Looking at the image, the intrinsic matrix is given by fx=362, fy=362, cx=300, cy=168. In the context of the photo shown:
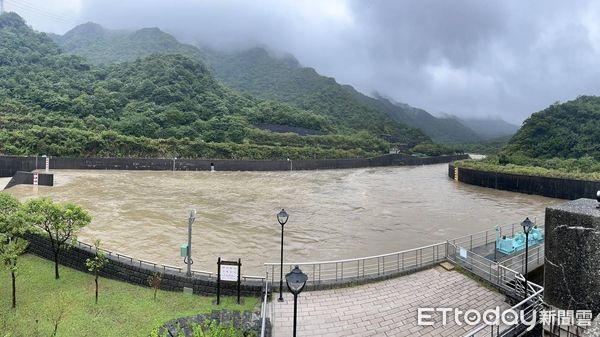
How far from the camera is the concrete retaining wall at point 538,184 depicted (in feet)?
94.6

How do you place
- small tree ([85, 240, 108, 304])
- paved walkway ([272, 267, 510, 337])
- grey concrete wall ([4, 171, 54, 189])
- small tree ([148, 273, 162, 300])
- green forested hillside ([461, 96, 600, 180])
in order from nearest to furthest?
paved walkway ([272, 267, 510, 337]), small tree ([148, 273, 162, 300]), small tree ([85, 240, 108, 304]), grey concrete wall ([4, 171, 54, 189]), green forested hillside ([461, 96, 600, 180])

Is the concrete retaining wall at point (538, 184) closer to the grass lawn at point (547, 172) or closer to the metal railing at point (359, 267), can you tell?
the grass lawn at point (547, 172)

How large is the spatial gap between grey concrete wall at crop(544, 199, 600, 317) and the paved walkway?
80.3 inches

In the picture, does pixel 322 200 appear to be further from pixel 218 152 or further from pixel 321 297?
pixel 218 152

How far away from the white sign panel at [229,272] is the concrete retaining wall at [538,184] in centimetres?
3009

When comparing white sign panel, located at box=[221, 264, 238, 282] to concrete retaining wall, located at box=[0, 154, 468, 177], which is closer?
white sign panel, located at box=[221, 264, 238, 282]

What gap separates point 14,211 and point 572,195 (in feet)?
120

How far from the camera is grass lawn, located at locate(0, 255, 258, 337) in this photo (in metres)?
8.00

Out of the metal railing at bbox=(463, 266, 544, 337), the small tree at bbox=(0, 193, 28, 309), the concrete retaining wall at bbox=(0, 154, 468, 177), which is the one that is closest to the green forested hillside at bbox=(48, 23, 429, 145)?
the concrete retaining wall at bbox=(0, 154, 468, 177)

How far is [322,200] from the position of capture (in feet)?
91.5

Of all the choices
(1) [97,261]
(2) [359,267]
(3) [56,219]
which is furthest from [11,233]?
(2) [359,267]

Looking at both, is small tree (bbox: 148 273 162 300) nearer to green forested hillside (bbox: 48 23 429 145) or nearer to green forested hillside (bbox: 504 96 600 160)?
green forested hillside (bbox: 504 96 600 160)

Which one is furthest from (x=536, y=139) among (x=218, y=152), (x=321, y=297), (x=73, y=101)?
(x=73, y=101)

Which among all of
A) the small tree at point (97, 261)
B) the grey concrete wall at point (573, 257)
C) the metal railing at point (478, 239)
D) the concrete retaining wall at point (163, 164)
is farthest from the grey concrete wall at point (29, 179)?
the grey concrete wall at point (573, 257)
